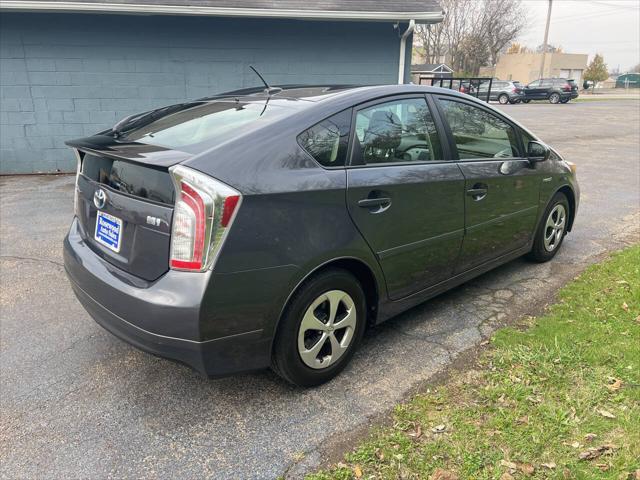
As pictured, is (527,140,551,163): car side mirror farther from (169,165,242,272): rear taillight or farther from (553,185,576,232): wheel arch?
(169,165,242,272): rear taillight

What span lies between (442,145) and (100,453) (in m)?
2.68

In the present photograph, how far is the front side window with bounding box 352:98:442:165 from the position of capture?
113 inches

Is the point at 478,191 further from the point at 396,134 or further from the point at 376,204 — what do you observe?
the point at 376,204

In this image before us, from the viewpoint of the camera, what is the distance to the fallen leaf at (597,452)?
2.24m

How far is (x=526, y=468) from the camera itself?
2182 millimetres

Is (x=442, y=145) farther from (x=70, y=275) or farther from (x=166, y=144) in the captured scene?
(x=70, y=275)

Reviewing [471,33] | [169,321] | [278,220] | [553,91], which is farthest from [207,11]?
[471,33]

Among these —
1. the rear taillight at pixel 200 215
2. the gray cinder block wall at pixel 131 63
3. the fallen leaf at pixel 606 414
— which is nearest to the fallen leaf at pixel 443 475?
the fallen leaf at pixel 606 414

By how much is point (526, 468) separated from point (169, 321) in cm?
173

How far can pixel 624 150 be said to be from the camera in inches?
474

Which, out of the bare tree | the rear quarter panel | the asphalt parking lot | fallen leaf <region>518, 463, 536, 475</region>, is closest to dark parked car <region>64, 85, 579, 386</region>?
the rear quarter panel

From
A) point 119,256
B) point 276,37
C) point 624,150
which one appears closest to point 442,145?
point 119,256

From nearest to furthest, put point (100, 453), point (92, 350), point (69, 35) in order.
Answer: point (100, 453) < point (92, 350) < point (69, 35)

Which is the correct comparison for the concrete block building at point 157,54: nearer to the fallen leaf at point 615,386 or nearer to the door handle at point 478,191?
the door handle at point 478,191
